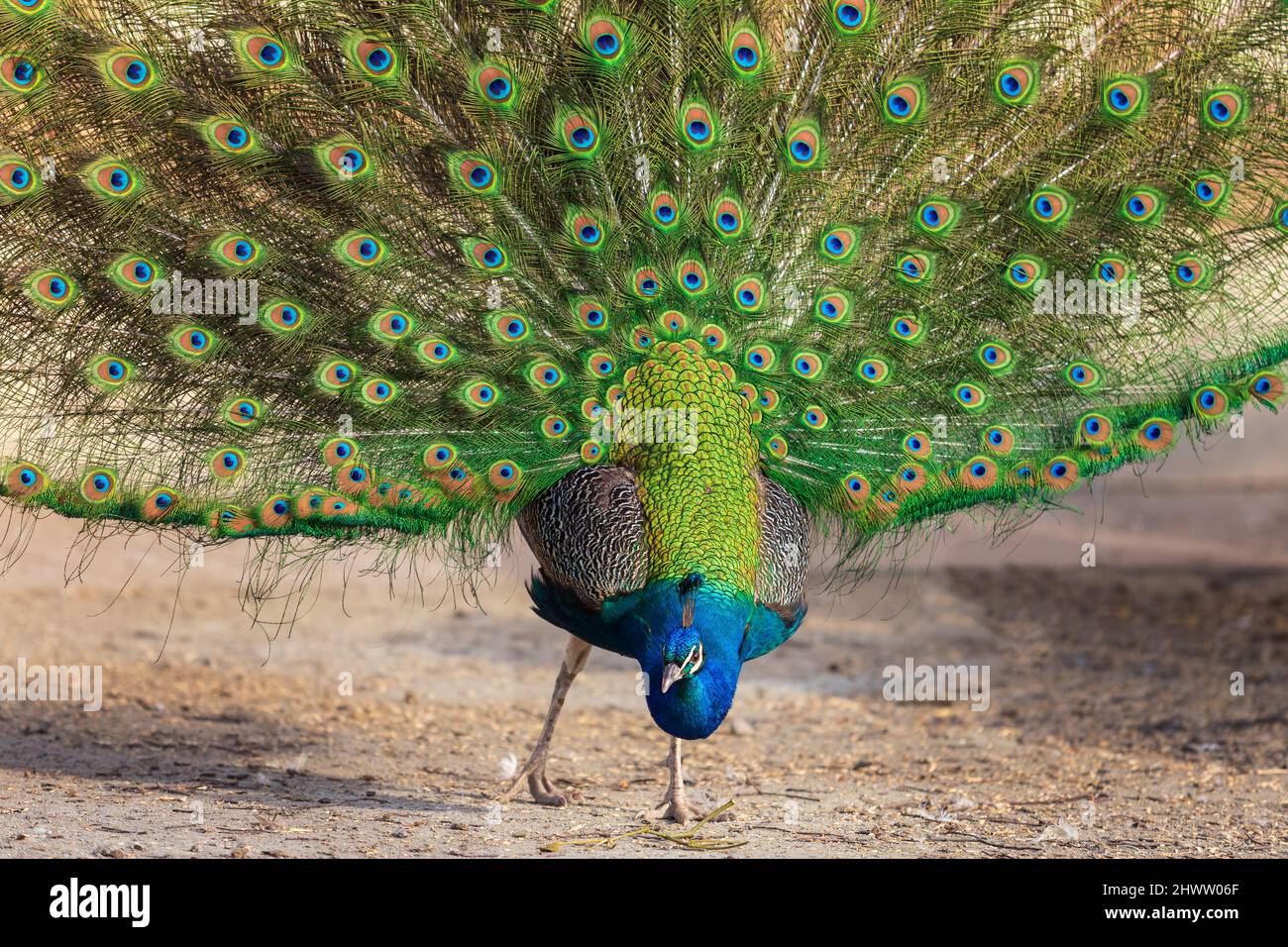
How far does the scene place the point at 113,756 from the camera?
6969 mm

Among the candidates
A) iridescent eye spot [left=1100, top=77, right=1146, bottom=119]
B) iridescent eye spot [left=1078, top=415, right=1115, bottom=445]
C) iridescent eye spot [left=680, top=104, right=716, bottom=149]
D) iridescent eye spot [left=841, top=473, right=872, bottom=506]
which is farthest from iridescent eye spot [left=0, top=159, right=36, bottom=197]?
iridescent eye spot [left=1078, top=415, right=1115, bottom=445]

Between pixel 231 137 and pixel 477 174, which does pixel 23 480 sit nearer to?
pixel 231 137

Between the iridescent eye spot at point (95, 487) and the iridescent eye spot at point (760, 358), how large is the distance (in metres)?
2.75

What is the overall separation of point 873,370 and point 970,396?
0.47 metres

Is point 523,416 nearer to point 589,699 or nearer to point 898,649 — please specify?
point 589,699

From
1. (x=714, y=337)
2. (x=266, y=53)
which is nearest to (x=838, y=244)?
(x=714, y=337)

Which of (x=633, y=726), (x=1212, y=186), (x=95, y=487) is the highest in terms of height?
(x=1212, y=186)

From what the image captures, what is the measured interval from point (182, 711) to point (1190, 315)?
5.91 metres

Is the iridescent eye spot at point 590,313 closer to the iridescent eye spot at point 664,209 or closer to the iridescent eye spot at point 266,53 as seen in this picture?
the iridescent eye spot at point 664,209

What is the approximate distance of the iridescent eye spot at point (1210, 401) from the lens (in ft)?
20.3

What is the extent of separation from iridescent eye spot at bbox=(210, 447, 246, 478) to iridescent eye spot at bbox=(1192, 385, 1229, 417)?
4200 mm

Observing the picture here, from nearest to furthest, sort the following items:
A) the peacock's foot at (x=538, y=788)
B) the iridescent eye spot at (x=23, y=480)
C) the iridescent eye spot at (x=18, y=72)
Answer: the iridescent eye spot at (x=18, y=72), the iridescent eye spot at (x=23, y=480), the peacock's foot at (x=538, y=788)

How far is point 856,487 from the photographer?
6.18 m

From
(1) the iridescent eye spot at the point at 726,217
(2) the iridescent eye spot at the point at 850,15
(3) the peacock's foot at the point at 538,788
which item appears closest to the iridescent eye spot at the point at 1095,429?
(1) the iridescent eye spot at the point at 726,217
